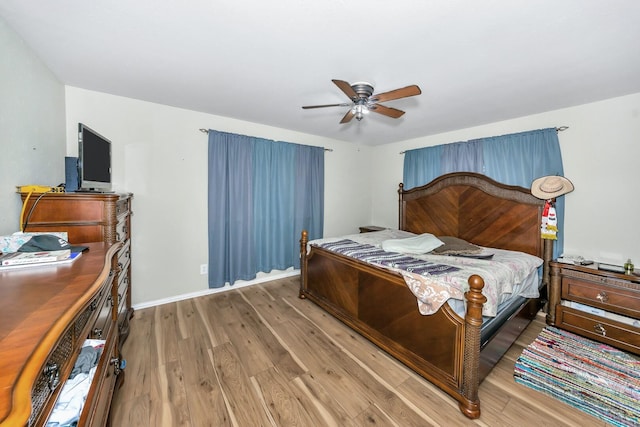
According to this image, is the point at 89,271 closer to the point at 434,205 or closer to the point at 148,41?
the point at 148,41

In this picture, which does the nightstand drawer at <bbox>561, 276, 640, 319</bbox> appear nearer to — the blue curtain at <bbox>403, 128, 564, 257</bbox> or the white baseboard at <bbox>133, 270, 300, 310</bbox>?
the blue curtain at <bbox>403, 128, 564, 257</bbox>

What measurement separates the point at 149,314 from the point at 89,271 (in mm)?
2176

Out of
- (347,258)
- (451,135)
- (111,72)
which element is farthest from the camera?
(451,135)

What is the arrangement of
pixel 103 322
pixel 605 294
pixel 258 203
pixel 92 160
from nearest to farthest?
pixel 103 322
pixel 92 160
pixel 605 294
pixel 258 203

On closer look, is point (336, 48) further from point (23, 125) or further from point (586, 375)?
point (586, 375)

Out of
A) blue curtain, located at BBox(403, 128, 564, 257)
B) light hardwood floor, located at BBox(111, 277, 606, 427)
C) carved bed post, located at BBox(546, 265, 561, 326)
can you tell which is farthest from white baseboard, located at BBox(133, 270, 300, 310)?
carved bed post, located at BBox(546, 265, 561, 326)

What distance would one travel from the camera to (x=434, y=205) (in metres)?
3.86

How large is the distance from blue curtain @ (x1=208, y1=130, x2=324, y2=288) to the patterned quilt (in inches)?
42.0

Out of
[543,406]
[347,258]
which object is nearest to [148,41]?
[347,258]

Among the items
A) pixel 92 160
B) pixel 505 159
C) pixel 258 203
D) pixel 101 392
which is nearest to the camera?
pixel 101 392

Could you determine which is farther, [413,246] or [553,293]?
[413,246]

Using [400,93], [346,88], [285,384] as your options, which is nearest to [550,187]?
[400,93]

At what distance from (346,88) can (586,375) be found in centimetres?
286

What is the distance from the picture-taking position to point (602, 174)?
263 centimetres
